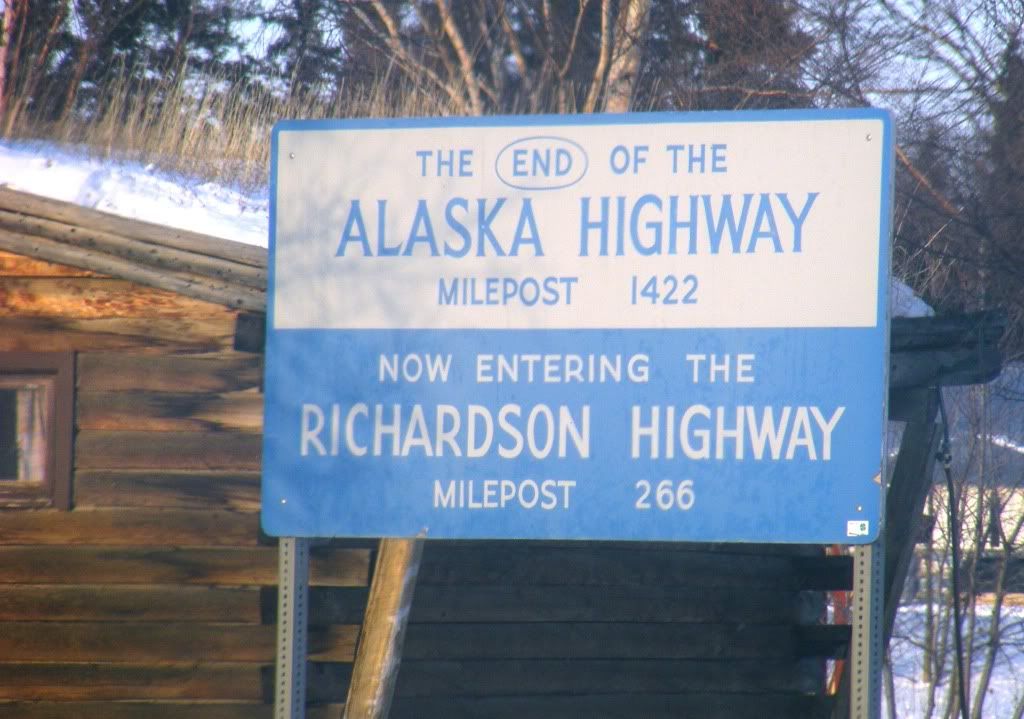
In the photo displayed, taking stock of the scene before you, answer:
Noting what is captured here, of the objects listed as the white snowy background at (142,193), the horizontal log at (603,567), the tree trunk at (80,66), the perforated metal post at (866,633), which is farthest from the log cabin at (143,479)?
the tree trunk at (80,66)

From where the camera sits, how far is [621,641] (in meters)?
6.50

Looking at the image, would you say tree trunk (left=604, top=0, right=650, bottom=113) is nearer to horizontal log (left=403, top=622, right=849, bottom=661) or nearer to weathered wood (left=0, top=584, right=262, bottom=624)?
horizontal log (left=403, top=622, right=849, bottom=661)

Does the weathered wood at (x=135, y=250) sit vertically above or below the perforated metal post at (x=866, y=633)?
above

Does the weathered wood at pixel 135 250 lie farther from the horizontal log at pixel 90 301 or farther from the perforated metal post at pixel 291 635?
the perforated metal post at pixel 291 635

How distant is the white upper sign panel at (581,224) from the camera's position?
3645 mm

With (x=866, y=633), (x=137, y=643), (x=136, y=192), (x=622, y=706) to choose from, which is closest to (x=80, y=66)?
(x=136, y=192)

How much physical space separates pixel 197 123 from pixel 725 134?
201 inches

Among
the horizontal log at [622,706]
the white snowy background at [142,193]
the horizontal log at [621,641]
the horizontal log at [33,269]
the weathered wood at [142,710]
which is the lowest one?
the horizontal log at [622,706]

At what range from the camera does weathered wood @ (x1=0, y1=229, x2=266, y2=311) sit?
5.36 m

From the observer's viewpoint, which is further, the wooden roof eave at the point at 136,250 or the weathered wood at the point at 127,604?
the weathered wood at the point at 127,604

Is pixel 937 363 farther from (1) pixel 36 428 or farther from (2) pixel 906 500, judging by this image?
(1) pixel 36 428

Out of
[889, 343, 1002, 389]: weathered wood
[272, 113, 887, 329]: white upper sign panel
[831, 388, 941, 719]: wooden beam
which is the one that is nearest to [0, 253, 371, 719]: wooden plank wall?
[272, 113, 887, 329]: white upper sign panel

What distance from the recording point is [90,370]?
5613mm

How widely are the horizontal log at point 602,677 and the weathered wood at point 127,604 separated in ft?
3.52
